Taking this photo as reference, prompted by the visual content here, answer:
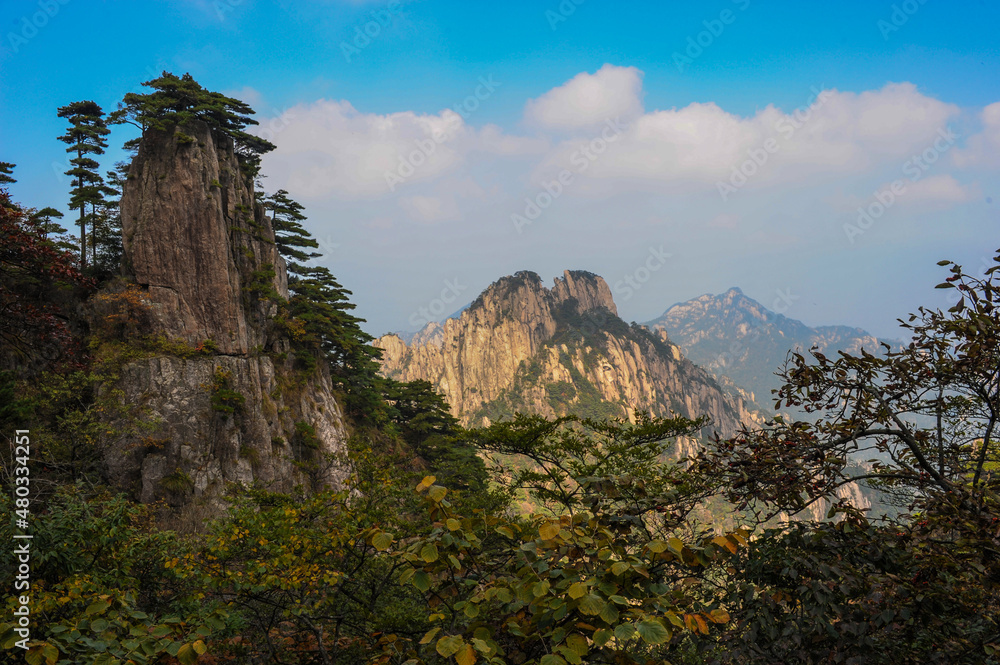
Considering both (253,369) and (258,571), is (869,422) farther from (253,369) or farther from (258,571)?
(253,369)

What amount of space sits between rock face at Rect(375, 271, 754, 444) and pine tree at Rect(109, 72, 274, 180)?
102968 millimetres

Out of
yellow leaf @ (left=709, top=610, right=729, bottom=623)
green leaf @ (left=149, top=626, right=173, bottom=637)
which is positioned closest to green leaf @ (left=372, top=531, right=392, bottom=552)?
green leaf @ (left=149, top=626, right=173, bottom=637)

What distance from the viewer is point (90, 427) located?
57.6 feet

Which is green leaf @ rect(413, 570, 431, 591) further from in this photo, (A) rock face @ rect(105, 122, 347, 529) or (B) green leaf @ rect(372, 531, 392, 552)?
(A) rock face @ rect(105, 122, 347, 529)

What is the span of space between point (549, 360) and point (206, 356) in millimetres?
118665

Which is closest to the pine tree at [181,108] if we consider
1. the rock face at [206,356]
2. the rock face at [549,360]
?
the rock face at [206,356]

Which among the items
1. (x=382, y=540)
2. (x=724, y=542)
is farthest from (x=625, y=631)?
(x=382, y=540)

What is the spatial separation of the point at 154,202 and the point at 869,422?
32996mm

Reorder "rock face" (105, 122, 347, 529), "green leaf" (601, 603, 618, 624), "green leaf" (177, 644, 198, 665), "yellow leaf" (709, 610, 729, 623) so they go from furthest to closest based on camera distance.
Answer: "rock face" (105, 122, 347, 529) → "green leaf" (177, 644, 198, 665) → "yellow leaf" (709, 610, 729, 623) → "green leaf" (601, 603, 618, 624)

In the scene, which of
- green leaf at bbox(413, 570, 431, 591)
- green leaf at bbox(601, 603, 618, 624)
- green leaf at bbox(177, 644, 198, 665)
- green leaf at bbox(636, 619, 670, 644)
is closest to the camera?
green leaf at bbox(636, 619, 670, 644)

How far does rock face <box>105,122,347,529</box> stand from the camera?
2266 cm

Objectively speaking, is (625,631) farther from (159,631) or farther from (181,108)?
(181,108)

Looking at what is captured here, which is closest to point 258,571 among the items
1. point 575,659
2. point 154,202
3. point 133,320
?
point 575,659

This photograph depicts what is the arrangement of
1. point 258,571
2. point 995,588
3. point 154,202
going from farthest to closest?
point 154,202 → point 258,571 → point 995,588
